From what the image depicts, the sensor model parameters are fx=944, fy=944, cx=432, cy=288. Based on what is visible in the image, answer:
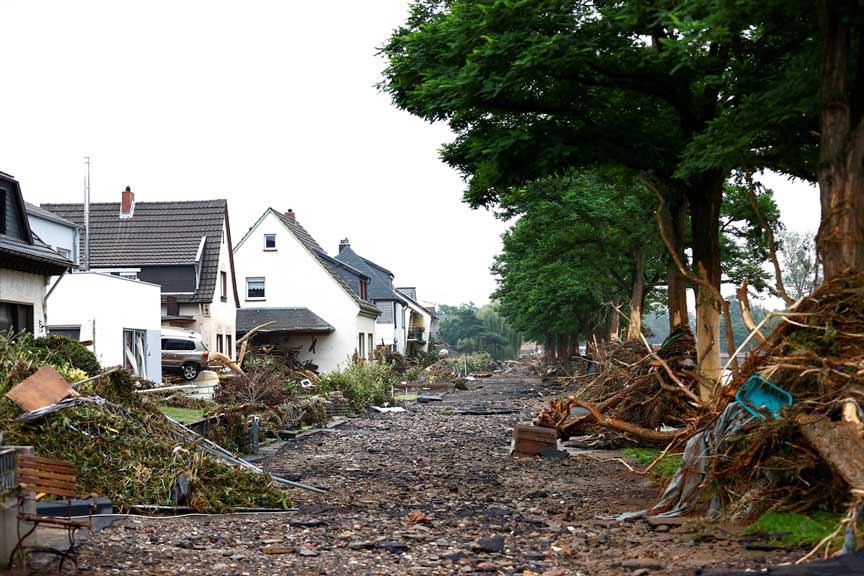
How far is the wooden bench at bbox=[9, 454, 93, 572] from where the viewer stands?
717cm

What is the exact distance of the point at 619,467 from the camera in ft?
49.6

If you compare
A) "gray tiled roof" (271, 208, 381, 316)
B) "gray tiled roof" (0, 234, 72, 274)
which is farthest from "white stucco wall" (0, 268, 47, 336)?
"gray tiled roof" (271, 208, 381, 316)

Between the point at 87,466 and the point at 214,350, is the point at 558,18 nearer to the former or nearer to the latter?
the point at 87,466

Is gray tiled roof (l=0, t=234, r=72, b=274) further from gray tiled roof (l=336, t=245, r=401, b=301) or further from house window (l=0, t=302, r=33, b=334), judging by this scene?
gray tiled roof (l=336, t=245, r=401, b=301)

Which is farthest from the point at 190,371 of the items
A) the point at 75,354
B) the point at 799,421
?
the point at 799,421

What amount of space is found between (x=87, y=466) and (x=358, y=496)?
11.7 ft

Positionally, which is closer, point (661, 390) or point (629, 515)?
point (629, 515)

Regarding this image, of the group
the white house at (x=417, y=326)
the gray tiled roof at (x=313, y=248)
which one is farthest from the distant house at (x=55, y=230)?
the white house at (x=417, y=326)

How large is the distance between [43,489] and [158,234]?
3456 centimetres

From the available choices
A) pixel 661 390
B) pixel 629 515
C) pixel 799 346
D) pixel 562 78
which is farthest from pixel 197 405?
pixel 799 346

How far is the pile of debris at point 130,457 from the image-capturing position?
410 inches

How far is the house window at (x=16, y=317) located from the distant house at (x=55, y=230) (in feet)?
25.0

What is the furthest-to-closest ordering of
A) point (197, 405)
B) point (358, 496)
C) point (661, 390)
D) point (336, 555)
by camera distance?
1. point (197, 405)
2. point (661, 390)
3. point (358, 496)
4. point (336, 555)

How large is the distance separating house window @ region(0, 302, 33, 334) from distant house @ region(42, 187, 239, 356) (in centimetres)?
1601
